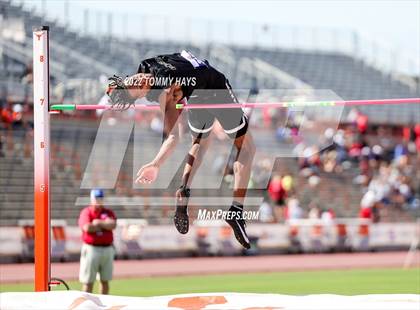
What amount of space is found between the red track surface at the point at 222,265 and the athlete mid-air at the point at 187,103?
24.8 feet

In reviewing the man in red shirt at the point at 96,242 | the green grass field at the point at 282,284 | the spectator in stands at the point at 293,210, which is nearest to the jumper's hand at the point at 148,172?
the man in red shirt at the point at 96,242

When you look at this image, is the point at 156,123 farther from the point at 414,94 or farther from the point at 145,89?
the point at 145,89

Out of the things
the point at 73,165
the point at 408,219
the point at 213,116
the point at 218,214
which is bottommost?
the point at 408,219

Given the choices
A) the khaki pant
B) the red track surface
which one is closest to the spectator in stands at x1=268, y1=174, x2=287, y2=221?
the red track surface

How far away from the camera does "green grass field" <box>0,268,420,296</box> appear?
1305 centimetres

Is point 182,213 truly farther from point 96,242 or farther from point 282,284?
point 282,284

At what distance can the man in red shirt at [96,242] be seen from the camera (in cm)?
1102

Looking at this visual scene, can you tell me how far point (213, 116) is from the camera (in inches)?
307

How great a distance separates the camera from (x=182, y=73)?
7.39 meters

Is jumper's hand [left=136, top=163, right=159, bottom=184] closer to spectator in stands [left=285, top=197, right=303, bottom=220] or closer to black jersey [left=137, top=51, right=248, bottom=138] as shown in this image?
black jersey [left=137, top=51, right=248, bottom=138]

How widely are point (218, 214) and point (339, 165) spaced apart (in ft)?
51.9

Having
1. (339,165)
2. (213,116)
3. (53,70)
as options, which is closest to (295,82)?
(339,165)

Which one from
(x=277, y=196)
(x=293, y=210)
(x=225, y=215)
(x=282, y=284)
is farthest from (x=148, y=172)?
(x=277, y=196)

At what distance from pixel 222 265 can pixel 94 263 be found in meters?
6.74
